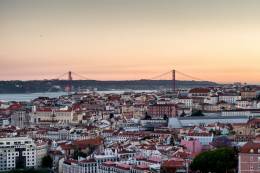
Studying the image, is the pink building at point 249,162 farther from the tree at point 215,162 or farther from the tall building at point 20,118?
the tall building at point 20,118

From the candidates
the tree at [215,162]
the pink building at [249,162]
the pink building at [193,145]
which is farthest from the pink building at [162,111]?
the pink building at [249,162]

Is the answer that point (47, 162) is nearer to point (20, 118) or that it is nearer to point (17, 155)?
point (17, 155)

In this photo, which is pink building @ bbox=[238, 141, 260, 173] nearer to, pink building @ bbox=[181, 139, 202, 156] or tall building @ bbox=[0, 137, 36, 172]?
pink building @ bbox=[181, 139, 202, 156]

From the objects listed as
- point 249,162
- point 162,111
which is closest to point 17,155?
point 249,162

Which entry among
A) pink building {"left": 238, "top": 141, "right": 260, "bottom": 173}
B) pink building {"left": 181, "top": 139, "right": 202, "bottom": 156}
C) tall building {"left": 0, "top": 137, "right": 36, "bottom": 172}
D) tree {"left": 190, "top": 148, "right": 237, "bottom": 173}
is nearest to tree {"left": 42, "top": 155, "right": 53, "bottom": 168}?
tall building {"left": 0, "top": 137, "right": 36, "bottom": 172}

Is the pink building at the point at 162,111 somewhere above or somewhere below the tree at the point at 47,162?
above

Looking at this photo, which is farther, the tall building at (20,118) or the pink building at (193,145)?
the tall building at (20,118)

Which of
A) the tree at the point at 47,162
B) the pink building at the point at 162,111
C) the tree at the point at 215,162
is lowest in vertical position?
the tree at the point at 47,162
